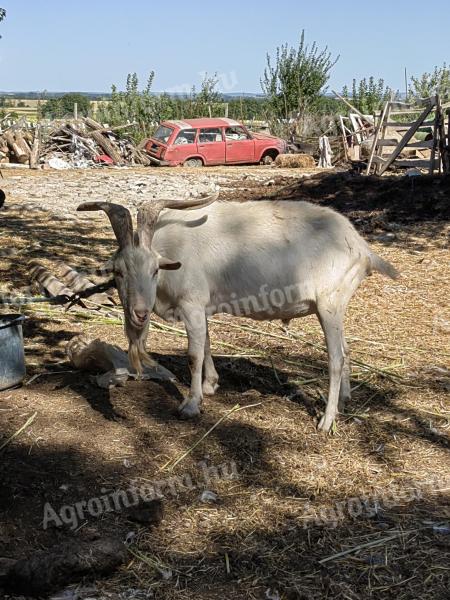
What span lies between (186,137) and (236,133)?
189 centimetres

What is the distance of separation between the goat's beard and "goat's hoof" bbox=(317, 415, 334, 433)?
3.90 ft

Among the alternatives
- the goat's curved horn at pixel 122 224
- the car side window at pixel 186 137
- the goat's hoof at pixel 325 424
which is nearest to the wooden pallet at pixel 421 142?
the car side window at pixel 186 137

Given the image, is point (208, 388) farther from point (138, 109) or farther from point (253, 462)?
point (138, 109)

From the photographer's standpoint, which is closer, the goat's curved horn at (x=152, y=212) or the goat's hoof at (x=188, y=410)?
the goat's curved horn at (x=152, y=212)

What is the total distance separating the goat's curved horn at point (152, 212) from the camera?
4.71m

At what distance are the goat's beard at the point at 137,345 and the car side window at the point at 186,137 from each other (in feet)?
66.7

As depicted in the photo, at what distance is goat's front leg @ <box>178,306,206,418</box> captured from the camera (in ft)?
16.8

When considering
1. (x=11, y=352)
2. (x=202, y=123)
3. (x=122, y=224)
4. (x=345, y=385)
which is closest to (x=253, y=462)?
(x=345, y=385)

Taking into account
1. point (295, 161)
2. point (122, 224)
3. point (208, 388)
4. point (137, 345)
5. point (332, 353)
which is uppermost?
point (122, 224)

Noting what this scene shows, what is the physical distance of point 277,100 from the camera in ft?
109

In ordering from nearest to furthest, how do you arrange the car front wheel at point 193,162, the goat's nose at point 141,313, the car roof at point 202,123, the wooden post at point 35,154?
the goat's nose at point 141,313
the wooden post at point 35,154
the car front wheel at point 193,162
the car roof at point 202,123

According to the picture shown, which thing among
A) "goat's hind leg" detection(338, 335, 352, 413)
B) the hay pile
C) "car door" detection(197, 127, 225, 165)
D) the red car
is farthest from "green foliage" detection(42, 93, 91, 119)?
"goat's hind leg" detection(338, 335, 352, 413)

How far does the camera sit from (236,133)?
25719 millimetres

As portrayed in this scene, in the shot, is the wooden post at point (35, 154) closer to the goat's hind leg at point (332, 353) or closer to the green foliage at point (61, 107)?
the green foliage at point (61, 107)
